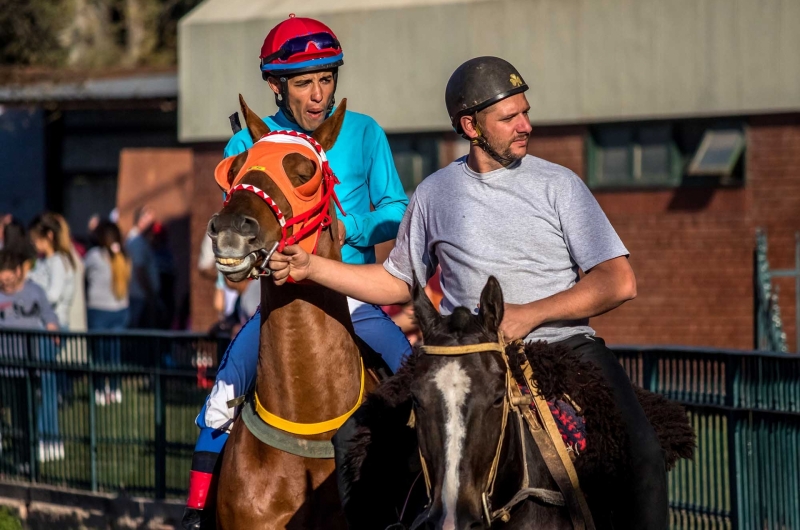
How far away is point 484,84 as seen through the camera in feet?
15.8

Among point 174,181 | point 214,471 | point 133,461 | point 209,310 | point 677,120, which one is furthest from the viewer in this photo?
point 174,181

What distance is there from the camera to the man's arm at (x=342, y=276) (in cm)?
462

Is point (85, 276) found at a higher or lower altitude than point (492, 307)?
lower

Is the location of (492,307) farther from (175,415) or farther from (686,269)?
(686,269)

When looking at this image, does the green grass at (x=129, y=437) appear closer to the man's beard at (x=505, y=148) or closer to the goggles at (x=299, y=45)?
the goggles at (x=299, y=45)

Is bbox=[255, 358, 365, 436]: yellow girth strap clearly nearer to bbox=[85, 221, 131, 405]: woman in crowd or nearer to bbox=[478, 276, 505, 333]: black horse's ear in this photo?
bbox=[478, 276, 505, 333]: black horse's ear

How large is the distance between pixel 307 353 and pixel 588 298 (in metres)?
1.18

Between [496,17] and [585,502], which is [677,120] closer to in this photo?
[496,17]

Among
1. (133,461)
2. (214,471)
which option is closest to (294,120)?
(214,471)

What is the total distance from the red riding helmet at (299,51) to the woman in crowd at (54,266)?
863cm

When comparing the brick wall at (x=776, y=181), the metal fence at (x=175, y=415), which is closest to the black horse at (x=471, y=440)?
the metal fence at (x=175, y=415)

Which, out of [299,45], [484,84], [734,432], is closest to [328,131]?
[299,45]

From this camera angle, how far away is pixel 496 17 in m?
16.8

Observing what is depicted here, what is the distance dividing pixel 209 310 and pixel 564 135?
633 cm
